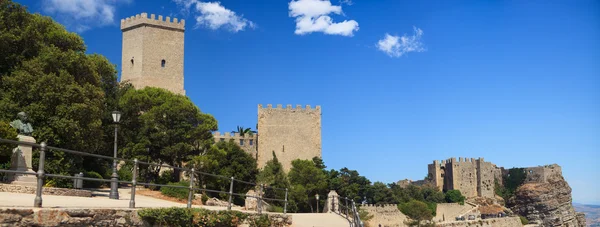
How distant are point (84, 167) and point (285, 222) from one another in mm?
15900

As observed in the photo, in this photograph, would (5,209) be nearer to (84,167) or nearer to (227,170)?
(84,167)

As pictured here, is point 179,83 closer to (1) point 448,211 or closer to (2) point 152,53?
(2) point 152,53

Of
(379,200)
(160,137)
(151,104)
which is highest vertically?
(151,104)

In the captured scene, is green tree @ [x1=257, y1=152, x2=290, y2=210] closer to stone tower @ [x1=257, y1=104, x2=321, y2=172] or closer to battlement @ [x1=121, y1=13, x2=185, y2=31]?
stone tower @ [x1=257, y1=104, x2=321, y2=172]

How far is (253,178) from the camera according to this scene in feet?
112

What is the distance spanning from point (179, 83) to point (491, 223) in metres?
29.8

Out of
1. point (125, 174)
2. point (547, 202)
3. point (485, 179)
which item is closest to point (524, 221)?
point (547, 202)

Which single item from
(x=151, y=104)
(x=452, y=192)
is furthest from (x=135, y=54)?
(x=452, y=192)

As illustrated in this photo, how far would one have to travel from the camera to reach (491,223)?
165 feet

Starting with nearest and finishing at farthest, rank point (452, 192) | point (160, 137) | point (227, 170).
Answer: point (160, 137)
point (227, 170)
point (452, 192)

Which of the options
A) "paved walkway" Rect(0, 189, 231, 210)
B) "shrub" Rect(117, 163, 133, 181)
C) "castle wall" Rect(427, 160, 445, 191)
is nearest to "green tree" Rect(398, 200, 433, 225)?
"castle wall" Rect(427, 160, 445, 191)

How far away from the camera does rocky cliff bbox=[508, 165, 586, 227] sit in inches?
2295

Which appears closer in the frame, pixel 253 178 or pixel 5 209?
pixel 5 209

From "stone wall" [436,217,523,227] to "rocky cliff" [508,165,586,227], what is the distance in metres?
6.01
